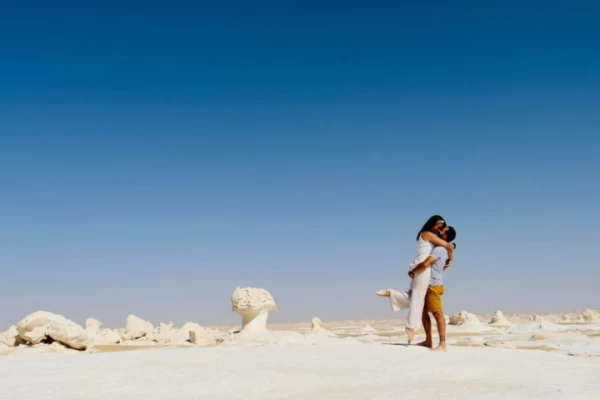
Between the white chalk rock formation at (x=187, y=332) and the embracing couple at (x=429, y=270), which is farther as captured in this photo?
the white chalk rock formation at (x=187, y=332)

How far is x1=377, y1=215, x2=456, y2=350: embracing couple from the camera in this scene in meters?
7.95

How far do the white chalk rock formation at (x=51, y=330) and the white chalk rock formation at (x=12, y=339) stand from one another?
16.2 inches

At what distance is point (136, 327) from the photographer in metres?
19.2

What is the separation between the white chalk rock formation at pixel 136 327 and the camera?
18.5m

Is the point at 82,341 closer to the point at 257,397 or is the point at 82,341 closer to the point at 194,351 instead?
the point at 194,351

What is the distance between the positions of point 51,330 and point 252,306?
823 centimetres

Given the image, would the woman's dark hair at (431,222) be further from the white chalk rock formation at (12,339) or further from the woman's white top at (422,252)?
Answer: the white chalk rock formation at (12,339)

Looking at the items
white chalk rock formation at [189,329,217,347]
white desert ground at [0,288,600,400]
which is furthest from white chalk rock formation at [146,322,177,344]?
white desert ground at [0,288,600,400]

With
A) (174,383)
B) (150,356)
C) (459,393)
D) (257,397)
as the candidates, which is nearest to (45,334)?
(150,356)

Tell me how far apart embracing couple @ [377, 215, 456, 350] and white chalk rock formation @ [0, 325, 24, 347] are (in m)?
9.08

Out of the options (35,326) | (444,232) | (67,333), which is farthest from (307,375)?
(35,326)

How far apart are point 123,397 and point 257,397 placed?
114cm

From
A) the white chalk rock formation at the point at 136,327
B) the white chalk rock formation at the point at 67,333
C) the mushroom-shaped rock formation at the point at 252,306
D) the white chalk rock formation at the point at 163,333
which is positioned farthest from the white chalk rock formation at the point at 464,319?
the white chalk rock formation at the point at 67,333

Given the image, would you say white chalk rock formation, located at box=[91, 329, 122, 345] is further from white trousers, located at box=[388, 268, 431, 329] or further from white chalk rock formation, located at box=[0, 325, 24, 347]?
white trousers, located at box=[388, 268, 431, 329]
